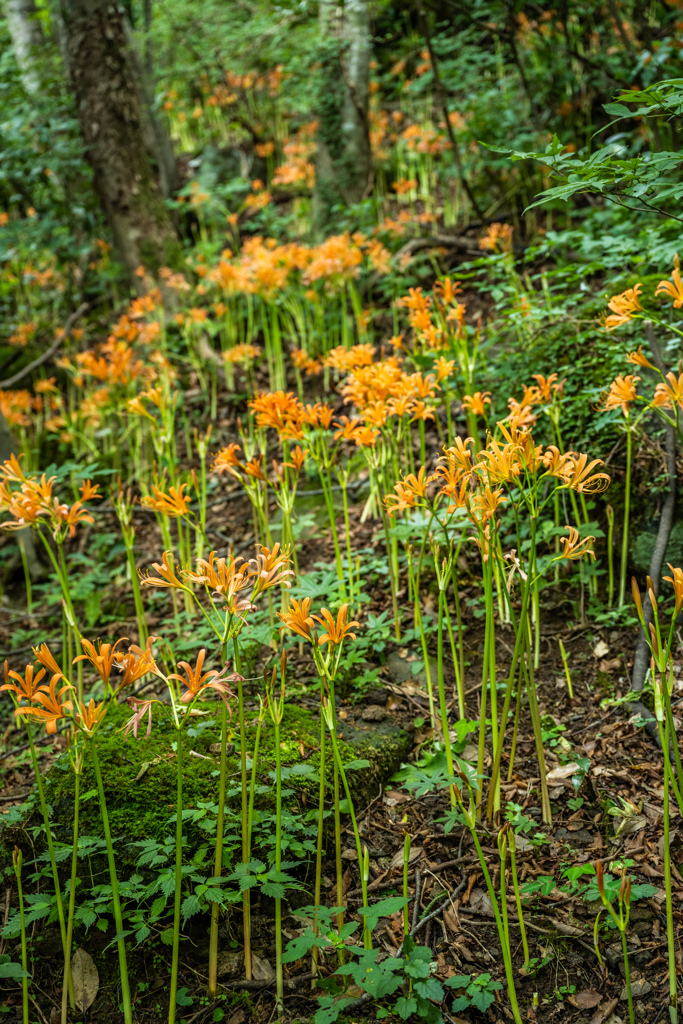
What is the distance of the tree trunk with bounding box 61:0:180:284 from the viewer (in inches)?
240

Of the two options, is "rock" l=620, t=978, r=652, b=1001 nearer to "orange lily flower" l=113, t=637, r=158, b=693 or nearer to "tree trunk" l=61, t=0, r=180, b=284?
"orange lily flower" l=113, t=637, r=158, b=693

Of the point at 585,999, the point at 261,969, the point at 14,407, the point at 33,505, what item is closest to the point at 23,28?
the point at 14,407

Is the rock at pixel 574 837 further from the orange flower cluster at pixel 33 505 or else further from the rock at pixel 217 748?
the orange flower cluster at pixel 33 505

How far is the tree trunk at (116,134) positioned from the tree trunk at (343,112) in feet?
5.44

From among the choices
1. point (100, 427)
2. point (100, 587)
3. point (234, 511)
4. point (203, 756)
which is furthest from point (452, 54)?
point (203, 756)

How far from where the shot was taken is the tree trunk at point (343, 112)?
5938 mm

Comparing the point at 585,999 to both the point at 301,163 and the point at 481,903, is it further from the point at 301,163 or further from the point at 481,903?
the point at 301,163

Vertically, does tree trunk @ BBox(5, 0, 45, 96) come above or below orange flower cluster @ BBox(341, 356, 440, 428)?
above

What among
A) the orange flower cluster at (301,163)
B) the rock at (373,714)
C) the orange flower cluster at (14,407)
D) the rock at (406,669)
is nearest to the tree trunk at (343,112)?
the orange flower cluster at (301,163)

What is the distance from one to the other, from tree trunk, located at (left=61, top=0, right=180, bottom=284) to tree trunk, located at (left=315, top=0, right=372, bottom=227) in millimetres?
1659

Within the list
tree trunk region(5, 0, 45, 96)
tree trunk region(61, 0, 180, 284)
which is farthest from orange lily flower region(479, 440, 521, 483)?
tree trunk region(5, 0, 45, 96)

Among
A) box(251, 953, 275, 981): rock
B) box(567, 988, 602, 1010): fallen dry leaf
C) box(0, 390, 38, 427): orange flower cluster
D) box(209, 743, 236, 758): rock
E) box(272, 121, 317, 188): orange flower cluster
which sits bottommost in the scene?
box(567, 988, 602, 1010): fallen dry leaf

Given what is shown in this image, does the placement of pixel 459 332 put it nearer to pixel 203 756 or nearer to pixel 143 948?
pixel 203 756

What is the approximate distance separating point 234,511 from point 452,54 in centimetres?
666
